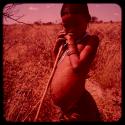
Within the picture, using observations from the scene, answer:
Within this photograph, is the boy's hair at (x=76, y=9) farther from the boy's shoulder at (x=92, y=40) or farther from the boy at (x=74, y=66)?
the boy's shoulder at (x=92, y=40)

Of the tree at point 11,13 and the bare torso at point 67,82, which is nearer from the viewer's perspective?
the bare torso at point 67,82

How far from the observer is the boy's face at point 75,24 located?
2.00 m

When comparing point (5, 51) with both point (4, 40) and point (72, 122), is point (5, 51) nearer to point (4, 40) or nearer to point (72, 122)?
point (4, 40)

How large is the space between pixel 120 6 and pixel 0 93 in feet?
2.67

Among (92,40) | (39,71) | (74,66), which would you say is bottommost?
(39,71)

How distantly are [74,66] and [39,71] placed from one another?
0.33m

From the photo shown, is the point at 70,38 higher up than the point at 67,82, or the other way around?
the point at 70,38

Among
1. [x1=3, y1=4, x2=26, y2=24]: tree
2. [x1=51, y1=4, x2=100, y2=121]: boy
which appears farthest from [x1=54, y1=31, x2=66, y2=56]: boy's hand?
[x1=3, y1=4, x2=26, y2=24]: tree

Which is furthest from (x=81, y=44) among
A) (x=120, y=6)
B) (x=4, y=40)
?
(x=4, y=40)

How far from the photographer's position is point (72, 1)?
2.02m

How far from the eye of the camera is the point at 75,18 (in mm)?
2000

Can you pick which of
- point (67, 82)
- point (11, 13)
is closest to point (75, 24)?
point (67, 82)

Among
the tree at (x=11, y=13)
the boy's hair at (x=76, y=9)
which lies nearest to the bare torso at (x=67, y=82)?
the boy's hair at (x=76, y=9)

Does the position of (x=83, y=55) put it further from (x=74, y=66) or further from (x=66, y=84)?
(x=66, y=84)
